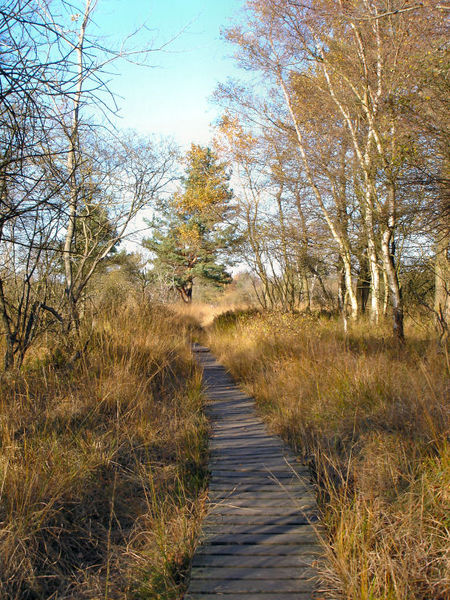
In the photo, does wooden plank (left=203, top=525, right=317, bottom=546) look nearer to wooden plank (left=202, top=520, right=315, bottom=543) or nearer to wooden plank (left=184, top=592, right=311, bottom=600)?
wooden plank (left=202, top=520, right=315, bottom=543)

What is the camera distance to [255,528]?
9.18ft

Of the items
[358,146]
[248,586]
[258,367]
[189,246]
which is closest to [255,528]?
[248,586]

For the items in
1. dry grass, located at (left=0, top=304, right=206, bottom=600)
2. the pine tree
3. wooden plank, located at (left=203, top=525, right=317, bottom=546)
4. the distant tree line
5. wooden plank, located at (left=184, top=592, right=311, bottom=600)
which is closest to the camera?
wooden plank, located at (left=184, top=592, right=311, bottom=600)

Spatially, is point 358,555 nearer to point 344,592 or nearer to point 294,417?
point 344,592

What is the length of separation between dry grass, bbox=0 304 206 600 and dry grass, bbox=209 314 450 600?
38.5 inches

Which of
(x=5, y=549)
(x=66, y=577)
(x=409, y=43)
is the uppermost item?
(x=409, y=43)

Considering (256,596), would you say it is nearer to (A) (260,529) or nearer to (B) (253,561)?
(B) (253,561)

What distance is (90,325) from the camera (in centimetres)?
603

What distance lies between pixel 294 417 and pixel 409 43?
23.4ft

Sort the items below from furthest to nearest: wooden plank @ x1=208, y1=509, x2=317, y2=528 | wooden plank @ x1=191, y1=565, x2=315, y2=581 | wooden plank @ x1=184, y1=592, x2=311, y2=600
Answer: wooden plank @ x1=208, y1=509, x2=317, y2=528 < wooden plank @ x1=191, y1=565, x2=315, y2=581 < wooden plank @ x1=184, y1=592, x2=311, y2=600

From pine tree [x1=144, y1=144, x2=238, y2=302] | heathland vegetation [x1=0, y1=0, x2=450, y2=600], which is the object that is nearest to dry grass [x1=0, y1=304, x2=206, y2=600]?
heathland vegetation [x1=0, y1=0, x2=450, y2=600]

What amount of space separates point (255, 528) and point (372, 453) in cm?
117

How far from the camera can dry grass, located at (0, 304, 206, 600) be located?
2502 mm

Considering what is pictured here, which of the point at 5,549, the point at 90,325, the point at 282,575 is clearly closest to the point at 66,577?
the point at 5,549
